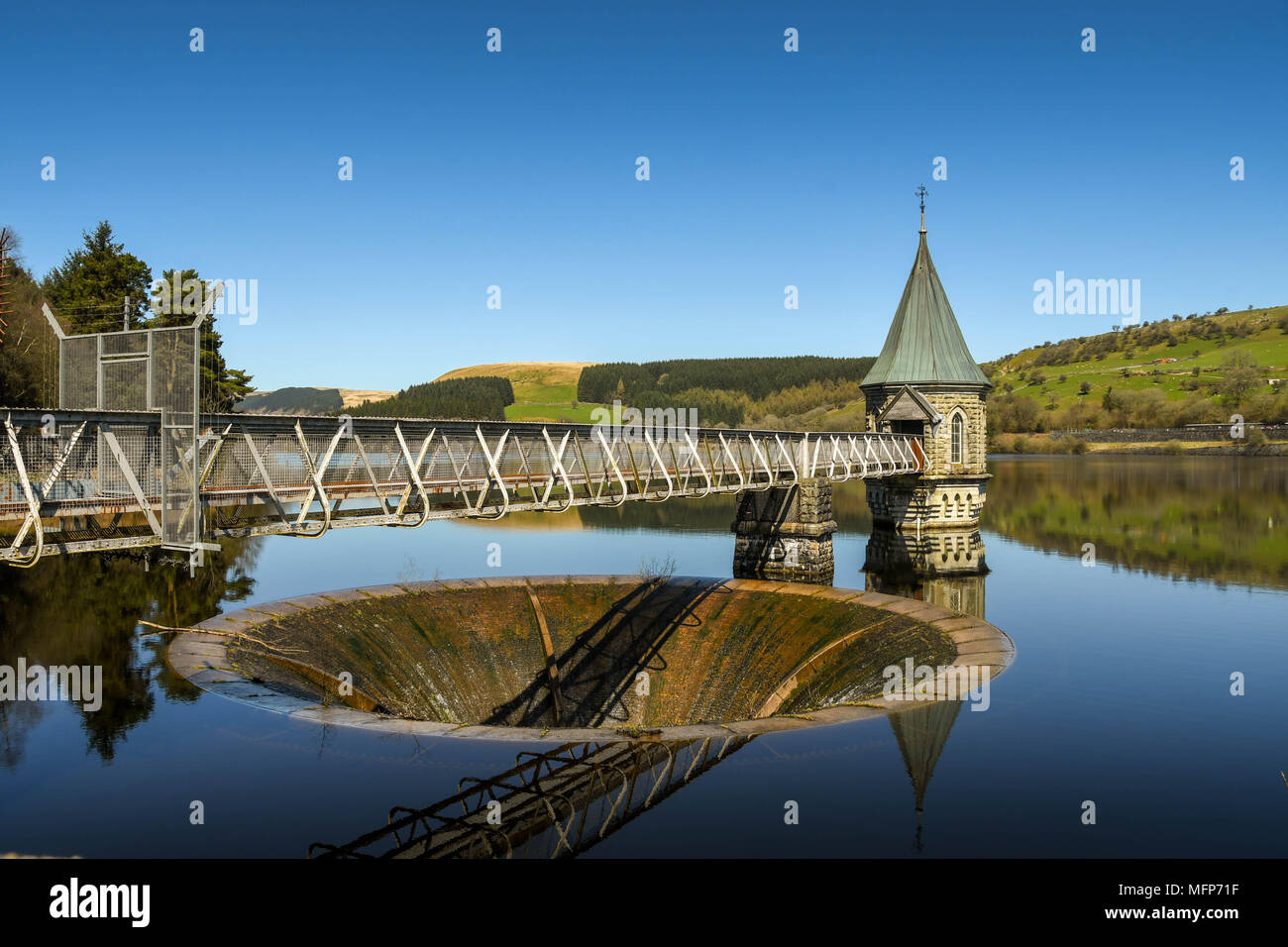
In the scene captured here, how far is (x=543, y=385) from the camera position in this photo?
177 metres

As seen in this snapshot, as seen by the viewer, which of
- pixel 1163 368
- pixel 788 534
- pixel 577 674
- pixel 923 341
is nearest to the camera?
pixel 577 674

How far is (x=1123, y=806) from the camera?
1475 cm

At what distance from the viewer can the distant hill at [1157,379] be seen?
406 ft

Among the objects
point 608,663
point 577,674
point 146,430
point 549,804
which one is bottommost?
point 577,674

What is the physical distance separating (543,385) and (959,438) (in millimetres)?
136475

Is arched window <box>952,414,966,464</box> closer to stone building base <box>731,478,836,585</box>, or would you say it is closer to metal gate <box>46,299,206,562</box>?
stone building base <box>731,478,836,585</box>

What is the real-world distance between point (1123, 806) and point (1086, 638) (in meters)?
15.0

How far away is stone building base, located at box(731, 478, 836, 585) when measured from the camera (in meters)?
37.7

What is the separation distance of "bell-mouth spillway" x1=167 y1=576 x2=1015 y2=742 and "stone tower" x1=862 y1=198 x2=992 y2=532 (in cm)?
1713

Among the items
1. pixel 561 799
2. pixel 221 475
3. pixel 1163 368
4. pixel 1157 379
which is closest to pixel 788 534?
pixel 561 799
